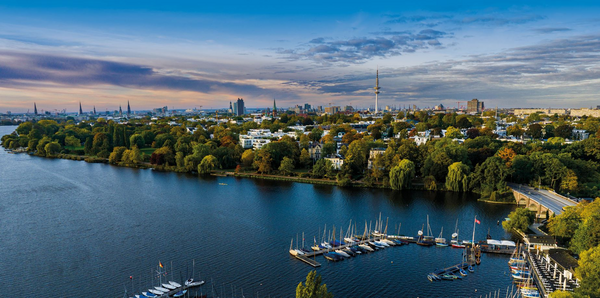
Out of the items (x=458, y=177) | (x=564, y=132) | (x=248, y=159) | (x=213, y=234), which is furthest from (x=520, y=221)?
(x=564, y=132)

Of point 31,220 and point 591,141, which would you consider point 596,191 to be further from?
point 31,220

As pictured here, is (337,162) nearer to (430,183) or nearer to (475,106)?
(430,183)

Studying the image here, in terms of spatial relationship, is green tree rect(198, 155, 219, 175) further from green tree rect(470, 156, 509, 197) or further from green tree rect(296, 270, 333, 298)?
green tree rect(296, 270, 333, 298)

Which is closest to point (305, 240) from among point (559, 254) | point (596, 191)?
point (559, 254)

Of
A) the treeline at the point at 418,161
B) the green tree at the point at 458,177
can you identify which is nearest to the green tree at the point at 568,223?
the treeline at the point at 418,161

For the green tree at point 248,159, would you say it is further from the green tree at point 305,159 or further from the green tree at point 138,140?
the green tree at point 138,140

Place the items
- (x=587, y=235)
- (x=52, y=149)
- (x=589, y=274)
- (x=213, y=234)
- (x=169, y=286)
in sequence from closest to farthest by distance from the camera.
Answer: (x=589, y=274)
(x=169, y=286)
(x=587, y=235)
(x=213, y=234)
(x=52, y=149)
